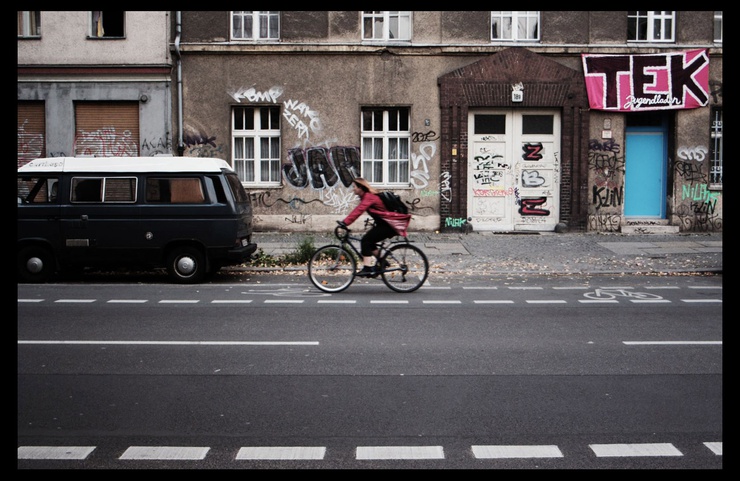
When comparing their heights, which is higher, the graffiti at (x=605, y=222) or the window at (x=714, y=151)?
the window at (x=714, y=151)

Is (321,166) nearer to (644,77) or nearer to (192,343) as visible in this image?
(644,77)

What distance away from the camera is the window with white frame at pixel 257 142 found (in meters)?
20.6

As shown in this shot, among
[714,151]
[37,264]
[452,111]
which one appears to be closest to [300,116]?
[452,111]

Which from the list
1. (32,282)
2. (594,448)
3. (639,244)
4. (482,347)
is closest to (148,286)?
(32,282)

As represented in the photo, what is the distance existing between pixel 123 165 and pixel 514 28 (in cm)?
1170

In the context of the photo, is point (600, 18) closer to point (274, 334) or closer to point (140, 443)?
point (274, 334)

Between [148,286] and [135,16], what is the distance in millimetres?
10676

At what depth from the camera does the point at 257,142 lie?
2062 cm

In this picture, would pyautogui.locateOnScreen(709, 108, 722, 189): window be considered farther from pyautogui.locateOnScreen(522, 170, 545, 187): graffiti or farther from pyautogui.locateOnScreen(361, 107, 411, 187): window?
pyautogui.locateOnScreen(361, 107, 411, 187): window

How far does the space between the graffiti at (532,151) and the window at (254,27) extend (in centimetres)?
745

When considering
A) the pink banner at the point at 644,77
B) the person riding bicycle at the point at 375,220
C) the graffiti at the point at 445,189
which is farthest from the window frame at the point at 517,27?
the person riding bicycle at the point at 375,220

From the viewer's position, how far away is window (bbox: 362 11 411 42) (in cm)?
2025

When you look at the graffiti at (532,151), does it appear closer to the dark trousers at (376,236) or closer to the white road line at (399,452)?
the dark trousers at (376,236)

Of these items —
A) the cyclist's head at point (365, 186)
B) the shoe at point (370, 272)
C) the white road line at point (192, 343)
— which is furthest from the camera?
the shoe at point (370, 272)
